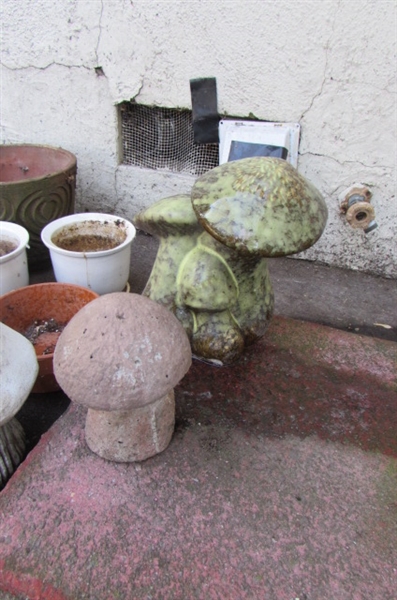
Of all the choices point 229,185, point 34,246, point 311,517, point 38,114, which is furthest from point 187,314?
point 38,114

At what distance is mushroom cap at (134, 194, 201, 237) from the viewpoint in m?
1.29

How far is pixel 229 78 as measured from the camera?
2057mm

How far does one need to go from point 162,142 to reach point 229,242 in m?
1.44

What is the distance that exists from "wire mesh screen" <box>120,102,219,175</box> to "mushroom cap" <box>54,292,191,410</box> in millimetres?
1476

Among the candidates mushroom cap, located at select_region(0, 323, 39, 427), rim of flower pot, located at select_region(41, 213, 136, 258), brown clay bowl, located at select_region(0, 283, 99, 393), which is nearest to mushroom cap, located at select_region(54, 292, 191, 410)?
mushroom cap, located at select_region(0, 323, 39, 427)

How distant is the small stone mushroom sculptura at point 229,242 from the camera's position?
1.13m

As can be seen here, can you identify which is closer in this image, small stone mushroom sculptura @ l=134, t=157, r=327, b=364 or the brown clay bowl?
small stone mushroom sculptura @ l=134, t=157, r=327, b=364

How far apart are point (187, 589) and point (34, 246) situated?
5.74 feet

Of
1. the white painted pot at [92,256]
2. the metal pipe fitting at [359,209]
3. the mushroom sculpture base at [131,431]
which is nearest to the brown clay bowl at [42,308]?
the white painted pot at [92,256]

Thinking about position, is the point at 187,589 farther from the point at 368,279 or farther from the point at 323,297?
the point at 368,279

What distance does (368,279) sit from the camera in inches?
89.2

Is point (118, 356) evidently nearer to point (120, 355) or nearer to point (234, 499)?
point (120, 355)

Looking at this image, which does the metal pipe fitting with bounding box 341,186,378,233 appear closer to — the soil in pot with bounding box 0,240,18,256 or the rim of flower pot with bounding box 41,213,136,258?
the rim of flower pot with bounding box 41,213,136,258

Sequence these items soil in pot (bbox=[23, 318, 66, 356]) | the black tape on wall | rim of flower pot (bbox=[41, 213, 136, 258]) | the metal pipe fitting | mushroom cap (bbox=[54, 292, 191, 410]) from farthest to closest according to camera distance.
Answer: the black tape on wall < the metal pipe fitting < rim of flower pot (bbox=[41, 213, 136, 258]) < soil in pot (bbox=[23, 318, 66, 356]) < mushroom cap (bbox=[54, 292, 191, 410])
